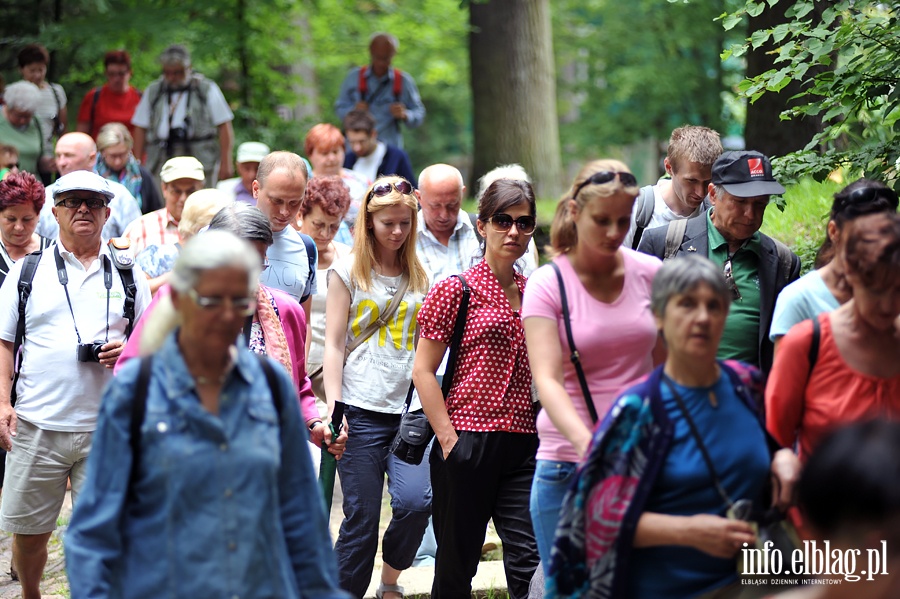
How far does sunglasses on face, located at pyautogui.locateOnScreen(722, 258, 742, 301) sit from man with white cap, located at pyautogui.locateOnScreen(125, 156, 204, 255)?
3.57 m

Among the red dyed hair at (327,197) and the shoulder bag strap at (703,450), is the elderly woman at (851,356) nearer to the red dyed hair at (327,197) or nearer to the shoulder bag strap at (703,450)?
the shoulder bag strap at (703,450)

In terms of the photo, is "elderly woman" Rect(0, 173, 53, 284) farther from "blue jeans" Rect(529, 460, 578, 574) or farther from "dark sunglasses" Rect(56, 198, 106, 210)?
"blue jeans" Rect(529, 460, 578, 574)

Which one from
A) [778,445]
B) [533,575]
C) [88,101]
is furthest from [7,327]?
[88,101]

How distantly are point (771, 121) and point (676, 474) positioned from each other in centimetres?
641

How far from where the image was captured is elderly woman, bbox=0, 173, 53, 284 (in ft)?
22.1

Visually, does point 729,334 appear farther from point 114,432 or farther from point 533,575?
point 114,432

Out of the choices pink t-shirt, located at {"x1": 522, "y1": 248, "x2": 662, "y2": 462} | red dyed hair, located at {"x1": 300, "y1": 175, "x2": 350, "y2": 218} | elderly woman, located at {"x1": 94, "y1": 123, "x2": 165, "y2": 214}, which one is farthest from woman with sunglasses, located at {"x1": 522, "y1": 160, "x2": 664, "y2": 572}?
elderly woman, located at {"x1": 94, "y1": 123, "x2": 165, "y2": 214}

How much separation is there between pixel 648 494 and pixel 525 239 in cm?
197

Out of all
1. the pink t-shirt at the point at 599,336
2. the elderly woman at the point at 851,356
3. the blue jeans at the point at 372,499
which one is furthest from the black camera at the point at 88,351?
the elderly woman at the point at 851,356

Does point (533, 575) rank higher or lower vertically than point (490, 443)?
lower

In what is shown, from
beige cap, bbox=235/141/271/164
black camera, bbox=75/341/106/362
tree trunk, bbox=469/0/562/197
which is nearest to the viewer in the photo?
black camera, bbox=75/341/106/362

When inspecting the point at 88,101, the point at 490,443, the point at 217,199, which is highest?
the point at 88,101

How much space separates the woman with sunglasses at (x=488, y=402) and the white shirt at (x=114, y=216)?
3.77m

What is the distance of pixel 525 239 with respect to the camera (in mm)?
5273
